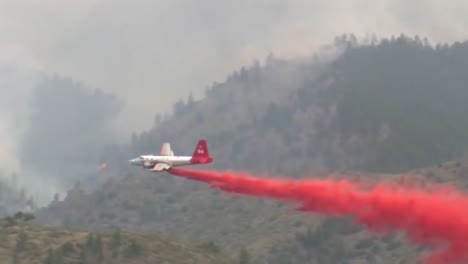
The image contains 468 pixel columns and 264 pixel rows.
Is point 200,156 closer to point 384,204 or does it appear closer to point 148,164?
point 148,164

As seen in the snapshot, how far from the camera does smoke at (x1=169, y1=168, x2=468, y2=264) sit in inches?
4909

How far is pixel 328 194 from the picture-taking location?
13188 cm

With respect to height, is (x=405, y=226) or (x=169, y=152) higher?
(x=169, y=152)

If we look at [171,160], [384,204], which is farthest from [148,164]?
[384,204]

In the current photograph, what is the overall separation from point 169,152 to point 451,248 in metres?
47.7

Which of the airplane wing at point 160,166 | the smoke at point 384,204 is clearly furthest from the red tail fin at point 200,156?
the airplane wing at point 160,166

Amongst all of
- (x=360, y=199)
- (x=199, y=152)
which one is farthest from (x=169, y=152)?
(x=360, y=199)

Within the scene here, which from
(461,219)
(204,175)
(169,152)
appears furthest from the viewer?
(169,152)

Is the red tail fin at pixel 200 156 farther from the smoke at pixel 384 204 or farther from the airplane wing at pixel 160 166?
the airplane wing at pixel 160 166

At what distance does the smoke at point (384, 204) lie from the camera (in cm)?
12469

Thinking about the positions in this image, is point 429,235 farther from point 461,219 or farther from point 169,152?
point 169,152

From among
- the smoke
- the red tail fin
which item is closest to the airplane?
the red tail fin

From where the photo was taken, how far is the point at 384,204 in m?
130

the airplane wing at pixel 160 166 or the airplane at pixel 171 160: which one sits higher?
the airplane at pixel 171 160
